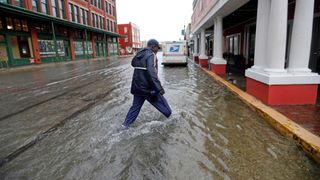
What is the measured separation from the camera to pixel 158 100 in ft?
14.5

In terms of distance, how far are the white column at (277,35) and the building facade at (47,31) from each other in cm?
2038

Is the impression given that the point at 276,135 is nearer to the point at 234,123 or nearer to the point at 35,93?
the point at 234,123

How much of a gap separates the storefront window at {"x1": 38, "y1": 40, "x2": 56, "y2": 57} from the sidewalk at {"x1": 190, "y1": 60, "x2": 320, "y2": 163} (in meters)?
24.8

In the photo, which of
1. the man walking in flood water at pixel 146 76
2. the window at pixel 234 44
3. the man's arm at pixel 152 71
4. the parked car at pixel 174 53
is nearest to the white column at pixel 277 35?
the man walking in flood water at pixel 146 76

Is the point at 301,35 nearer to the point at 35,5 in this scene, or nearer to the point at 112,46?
the point at 35,5

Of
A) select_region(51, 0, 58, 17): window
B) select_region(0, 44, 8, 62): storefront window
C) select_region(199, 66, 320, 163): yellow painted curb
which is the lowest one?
select_region(199, 66, 320, 163): yellow painted curb

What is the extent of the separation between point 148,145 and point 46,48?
85.0ft

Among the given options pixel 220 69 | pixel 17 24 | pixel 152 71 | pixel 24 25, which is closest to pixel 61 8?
pixel 24 25

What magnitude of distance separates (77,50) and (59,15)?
5.88 m

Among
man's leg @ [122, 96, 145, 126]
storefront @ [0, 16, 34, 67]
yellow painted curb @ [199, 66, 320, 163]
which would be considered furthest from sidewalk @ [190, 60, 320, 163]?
storefront @ [0, 16, 34, 67]

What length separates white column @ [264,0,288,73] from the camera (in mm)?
5113

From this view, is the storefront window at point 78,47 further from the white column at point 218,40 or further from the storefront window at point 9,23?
the white column at point 218,40

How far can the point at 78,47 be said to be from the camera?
32.9 meters

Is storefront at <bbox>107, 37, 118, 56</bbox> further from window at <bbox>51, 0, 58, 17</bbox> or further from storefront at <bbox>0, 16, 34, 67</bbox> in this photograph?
storefront at <bbox>0, 16, 34, 67</bbox>
